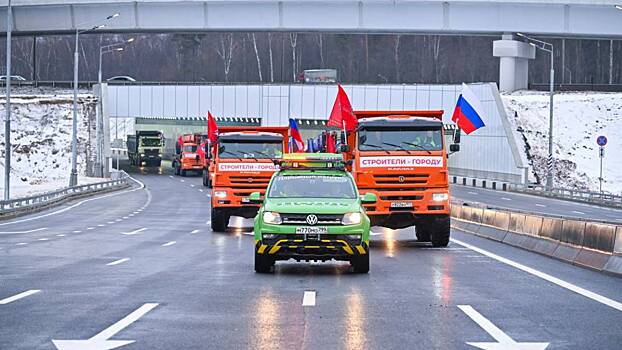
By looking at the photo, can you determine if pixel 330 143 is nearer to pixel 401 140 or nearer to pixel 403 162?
pixel 401 140

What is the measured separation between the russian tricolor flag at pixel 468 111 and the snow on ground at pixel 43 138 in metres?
41.4

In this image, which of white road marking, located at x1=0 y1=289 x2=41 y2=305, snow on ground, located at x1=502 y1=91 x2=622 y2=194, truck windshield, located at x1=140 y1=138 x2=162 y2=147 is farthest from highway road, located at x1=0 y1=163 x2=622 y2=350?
truck windshield, located at x1=140 y1=138 x2=162 y2=147

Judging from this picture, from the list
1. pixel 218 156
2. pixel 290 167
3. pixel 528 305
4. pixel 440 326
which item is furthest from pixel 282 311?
pixel 218 156

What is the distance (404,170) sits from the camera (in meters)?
25.8

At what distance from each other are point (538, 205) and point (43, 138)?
43048 millimetres

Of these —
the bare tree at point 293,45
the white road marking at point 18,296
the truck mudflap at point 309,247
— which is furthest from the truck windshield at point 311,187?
the bare tree at point 293,45

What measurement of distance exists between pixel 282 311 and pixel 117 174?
68.0m

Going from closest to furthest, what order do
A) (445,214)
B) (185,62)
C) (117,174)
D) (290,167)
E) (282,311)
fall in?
(282,311) → (290,167) → (445,214) → (117,174) → (185,62)

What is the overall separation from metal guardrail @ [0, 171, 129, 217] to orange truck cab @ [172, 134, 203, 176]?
15.8 metres

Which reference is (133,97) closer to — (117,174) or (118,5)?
(117,174)

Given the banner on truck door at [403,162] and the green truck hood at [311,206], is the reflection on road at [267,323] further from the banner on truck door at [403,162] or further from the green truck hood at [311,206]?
the banner on truck door at [403,162]

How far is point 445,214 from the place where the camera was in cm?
2592

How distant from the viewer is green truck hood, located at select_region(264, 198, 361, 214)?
1819cm

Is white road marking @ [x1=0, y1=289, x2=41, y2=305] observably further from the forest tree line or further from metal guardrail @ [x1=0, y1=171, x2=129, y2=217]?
the forest tree line
